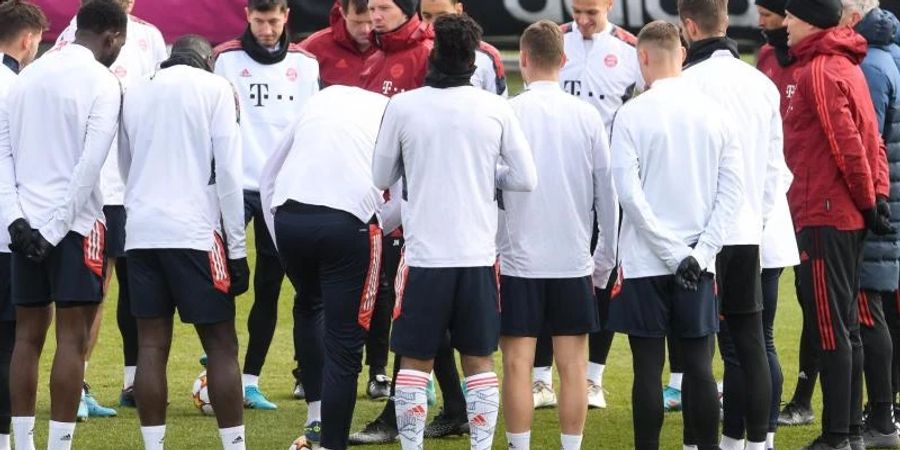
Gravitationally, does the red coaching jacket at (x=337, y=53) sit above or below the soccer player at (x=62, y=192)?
above

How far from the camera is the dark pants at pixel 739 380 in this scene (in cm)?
675

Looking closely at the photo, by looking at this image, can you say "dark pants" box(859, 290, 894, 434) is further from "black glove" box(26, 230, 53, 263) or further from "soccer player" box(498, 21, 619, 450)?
"black glove" box(26, 230, 53, 263)

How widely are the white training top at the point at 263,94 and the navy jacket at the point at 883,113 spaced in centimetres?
282

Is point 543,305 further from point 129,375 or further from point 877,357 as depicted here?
point 129,375

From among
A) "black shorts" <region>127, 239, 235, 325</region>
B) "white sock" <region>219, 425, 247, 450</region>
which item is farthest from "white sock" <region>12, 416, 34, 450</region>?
"white sock" <region>219, 425, 247, 450</region>

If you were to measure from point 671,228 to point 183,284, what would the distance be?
6.51 ft

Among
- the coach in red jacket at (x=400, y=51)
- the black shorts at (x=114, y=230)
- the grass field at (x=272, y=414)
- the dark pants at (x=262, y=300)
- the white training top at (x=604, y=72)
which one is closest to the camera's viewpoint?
the grass field at (x=272, y=414)

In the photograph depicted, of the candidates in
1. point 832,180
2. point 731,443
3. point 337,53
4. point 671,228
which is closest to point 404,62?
point 337,53

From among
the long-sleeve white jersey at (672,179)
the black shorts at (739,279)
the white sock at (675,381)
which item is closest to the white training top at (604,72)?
the white sock at (675,381)

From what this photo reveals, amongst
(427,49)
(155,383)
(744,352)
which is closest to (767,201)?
(744,352)

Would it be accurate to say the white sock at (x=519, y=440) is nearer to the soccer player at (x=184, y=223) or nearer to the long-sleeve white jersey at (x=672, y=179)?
the long-sleeve white jersey at (x=672, y=179)

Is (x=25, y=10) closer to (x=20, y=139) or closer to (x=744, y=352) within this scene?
(x=20, y=139)

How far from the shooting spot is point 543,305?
6617 mm

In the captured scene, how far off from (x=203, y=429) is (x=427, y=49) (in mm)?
2172
